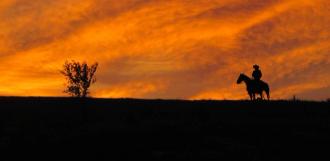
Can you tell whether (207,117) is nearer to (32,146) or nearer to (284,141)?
(284,141)

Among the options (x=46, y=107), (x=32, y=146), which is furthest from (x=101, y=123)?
(x=46, y=107)

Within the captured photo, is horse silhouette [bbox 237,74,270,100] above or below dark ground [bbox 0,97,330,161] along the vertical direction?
above

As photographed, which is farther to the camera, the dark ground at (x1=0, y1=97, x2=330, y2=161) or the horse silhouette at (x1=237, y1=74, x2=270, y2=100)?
the horse silhouette at (x1=237, y1=74, x2=270, y2=100)

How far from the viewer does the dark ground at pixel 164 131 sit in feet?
97.3

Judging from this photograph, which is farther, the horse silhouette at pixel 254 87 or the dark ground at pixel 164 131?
the horse silhouette at pixel 254 87

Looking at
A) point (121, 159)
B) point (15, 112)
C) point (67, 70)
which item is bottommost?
point (121, 159)

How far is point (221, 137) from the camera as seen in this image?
32.9 meters

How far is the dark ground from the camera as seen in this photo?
2966 cm

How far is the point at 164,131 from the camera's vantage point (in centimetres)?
3375

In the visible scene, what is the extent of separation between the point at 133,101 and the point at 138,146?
1804cm

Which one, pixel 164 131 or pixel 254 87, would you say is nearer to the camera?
pixel 164 131

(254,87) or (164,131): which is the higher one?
(254,87)

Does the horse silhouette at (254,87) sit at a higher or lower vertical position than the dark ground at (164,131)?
higher

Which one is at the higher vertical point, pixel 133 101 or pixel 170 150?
pixel 133 101
